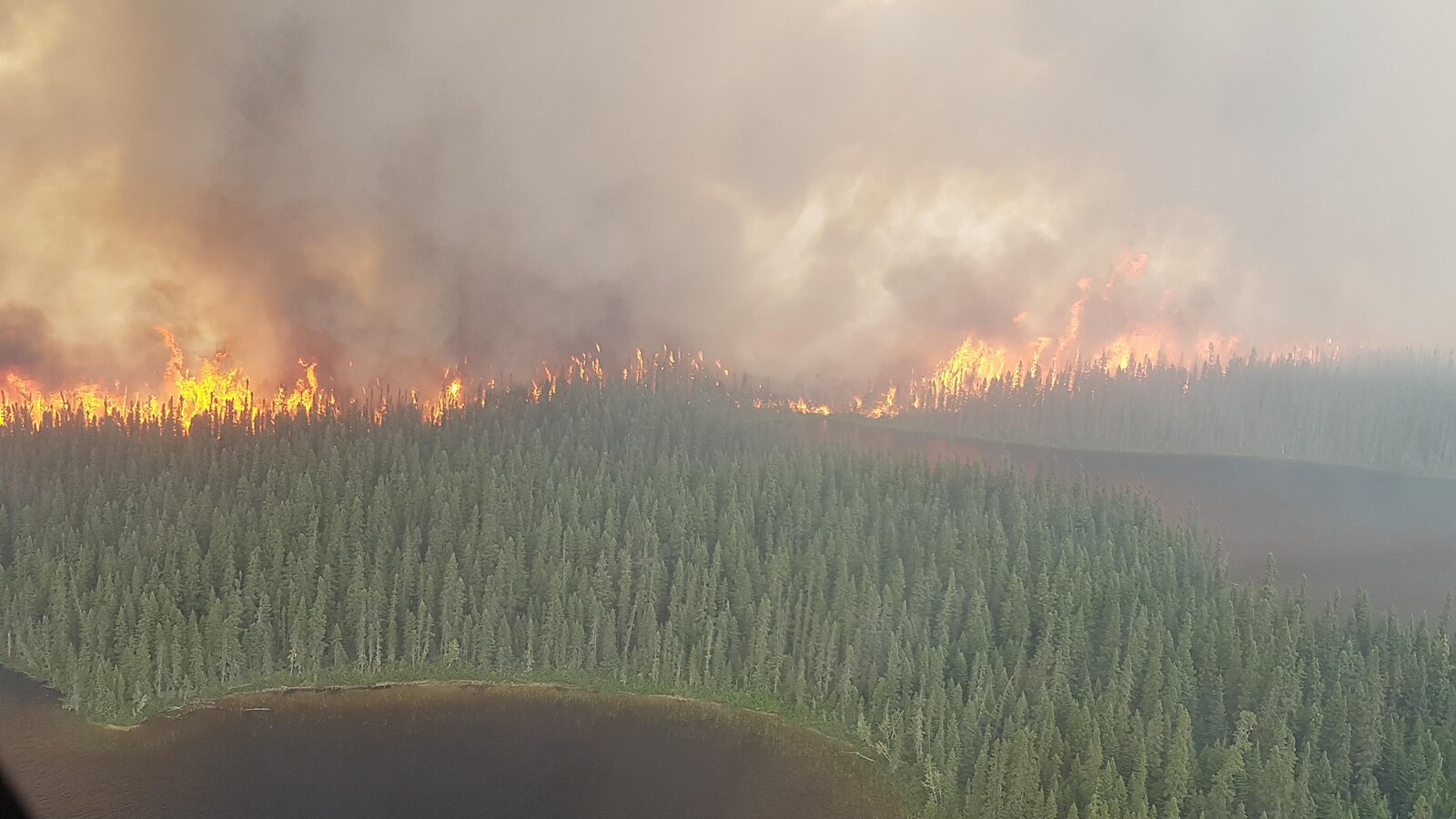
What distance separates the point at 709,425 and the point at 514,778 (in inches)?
4057

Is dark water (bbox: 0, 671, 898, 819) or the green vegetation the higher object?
the green vegetation

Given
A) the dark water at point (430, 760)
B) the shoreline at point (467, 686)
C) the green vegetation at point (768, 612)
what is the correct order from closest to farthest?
the dark water at point (430, 760) < the green vegetation at point (768, 612) < the shoreline at point (467, 686)

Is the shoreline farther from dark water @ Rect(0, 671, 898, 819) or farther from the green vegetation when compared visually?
the green vegetation

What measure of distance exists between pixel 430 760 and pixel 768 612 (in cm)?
3423

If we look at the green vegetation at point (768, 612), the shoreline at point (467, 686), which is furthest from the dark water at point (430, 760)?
the green vegetation at point (768, 612)

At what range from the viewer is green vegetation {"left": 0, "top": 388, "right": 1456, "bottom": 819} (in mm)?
78625

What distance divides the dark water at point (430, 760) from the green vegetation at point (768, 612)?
13.4 ft

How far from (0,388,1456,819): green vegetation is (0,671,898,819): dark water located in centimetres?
410

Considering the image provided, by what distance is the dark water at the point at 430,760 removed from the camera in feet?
249

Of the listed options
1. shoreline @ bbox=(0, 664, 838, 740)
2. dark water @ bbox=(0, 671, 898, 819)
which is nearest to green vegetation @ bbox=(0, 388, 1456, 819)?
shoreline @ bbox=(0, 664, 838, 740)

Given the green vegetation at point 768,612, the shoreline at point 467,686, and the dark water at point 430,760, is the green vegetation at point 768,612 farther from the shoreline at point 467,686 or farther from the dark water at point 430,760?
the dark water at point 430,760

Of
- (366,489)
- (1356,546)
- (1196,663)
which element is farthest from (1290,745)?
(1356,546)

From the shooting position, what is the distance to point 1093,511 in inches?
5581

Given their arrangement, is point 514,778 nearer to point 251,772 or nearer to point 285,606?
point 251,772
